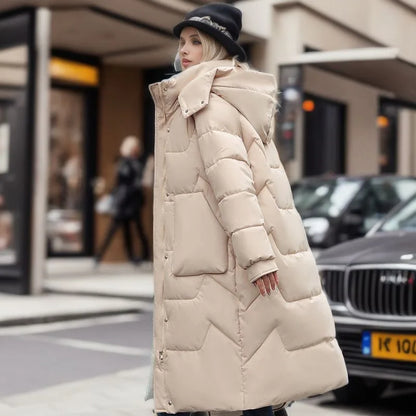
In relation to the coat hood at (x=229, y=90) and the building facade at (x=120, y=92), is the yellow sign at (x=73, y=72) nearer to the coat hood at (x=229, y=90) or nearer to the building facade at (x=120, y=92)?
the building facade at (x=120, y=92)

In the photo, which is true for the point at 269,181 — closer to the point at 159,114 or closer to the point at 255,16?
the point at 159,114

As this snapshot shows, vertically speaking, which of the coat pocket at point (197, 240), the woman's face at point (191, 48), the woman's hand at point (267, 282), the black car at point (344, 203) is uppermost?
the woman's face at point (191, 48)

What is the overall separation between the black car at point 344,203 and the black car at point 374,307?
5.03 metres

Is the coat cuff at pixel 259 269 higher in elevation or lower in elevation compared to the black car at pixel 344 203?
lower

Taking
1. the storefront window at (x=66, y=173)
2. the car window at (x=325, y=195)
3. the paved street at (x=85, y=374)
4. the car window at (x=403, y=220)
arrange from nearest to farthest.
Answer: the paved street at (x=85, y=374) < the car window at (x=403, y=220) < the car window at (x=325, y=195) < the storefront window at (x=66, y=173)

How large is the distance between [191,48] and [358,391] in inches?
116

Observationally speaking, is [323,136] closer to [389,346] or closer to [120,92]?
[120,92]

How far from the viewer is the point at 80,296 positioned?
38.1 feet

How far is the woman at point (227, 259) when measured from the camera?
11.3 ft

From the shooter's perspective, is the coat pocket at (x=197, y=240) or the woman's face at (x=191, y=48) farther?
the woman's face at (x=191, y=48)

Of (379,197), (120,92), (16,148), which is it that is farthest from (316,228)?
(120,92)

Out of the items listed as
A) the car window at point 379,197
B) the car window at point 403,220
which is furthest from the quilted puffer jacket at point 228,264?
the car window at point 379,197

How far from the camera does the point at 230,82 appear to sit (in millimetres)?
3582

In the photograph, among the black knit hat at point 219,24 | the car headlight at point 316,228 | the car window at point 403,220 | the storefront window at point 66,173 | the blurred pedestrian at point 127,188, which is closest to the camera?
the black knit hat at point 219,24
